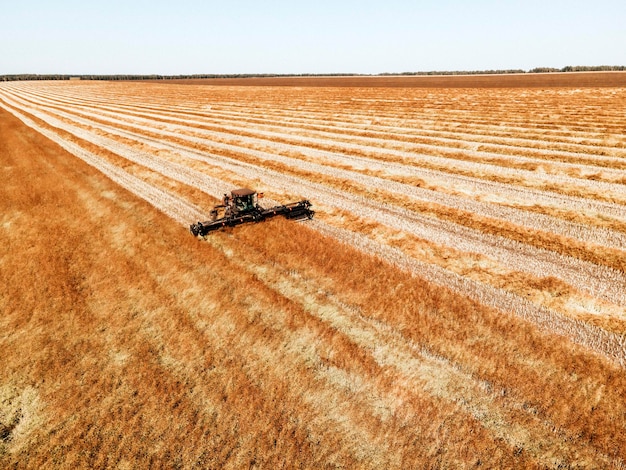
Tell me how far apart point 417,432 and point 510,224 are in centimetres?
1016

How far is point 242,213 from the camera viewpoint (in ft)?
48.0

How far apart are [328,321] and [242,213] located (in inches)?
284

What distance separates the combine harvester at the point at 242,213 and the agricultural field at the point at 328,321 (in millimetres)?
425

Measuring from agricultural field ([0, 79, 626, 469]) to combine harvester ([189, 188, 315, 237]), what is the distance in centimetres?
43

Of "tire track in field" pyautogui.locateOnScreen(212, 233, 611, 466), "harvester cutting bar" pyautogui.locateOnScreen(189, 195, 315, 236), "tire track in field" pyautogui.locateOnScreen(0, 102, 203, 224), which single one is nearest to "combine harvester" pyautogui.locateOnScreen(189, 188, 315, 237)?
"harvester cutting bar" pyautogui.locateOnScreen(189, 195, 315, 236)

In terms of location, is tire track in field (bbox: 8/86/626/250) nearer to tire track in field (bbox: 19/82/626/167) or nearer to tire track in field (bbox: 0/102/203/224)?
tire track in field (bbox: 19/82/626/167)

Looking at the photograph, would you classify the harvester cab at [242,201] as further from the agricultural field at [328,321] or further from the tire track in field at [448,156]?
the tire track in field at [448,156]

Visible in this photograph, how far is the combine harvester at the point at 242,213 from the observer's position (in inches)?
548

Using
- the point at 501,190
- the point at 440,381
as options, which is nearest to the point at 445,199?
the point at 501,190

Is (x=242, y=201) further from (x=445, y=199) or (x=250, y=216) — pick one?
(x=445, y=199)

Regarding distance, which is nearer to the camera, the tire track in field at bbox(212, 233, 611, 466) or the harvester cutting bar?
the tire track in field at bbox(212, 233, 611, 466)

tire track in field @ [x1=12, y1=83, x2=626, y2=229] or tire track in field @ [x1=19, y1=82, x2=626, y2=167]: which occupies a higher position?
tire track in field @ [x1=19, y1=82, x2=626, y2=167]

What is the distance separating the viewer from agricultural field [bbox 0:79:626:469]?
249 inches

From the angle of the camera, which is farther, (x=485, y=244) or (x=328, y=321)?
(x=485, y=244)
